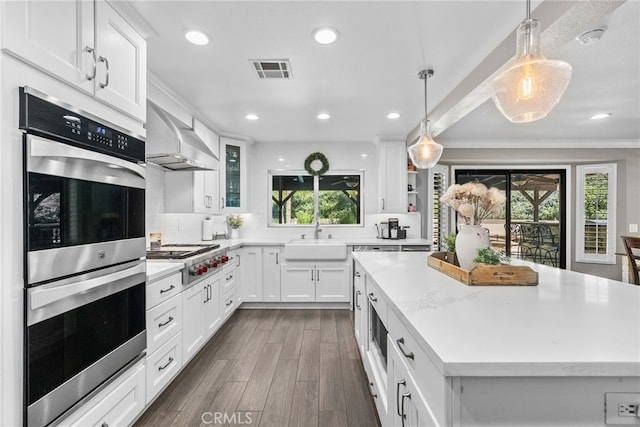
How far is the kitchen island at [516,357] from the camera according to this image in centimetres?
74

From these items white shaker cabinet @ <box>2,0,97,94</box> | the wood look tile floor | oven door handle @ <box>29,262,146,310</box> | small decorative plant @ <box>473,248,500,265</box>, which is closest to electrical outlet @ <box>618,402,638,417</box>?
small decorative plant @ <box>473,248,500,265</box>

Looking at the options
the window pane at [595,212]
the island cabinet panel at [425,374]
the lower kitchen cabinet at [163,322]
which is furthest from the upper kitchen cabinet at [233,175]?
the window pane at [595,212]

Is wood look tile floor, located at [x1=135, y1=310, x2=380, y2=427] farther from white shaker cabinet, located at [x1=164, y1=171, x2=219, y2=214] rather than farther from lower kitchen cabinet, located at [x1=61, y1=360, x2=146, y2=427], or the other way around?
white shaker cabinet, located at [x1=164, y1=171, x2=219, y2=214]

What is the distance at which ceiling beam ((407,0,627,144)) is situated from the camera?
1.45 m

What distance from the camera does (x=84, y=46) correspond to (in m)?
1.31

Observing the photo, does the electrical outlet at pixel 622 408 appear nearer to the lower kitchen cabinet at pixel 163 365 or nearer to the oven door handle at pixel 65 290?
the oven door handle at pixel 65 290

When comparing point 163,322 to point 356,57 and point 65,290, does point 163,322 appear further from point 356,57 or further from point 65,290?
point 356,57

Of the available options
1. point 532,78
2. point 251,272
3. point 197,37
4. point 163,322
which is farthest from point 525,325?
point 251,272

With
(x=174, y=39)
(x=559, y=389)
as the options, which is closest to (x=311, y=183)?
(x=174, y=39)

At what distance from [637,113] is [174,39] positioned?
15.9 ft

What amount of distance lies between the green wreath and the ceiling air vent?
7.32 ft

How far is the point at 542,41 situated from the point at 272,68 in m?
1.75

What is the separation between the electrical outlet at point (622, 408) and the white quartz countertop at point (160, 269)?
207 centimetres

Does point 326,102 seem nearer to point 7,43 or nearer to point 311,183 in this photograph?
point 311,183
